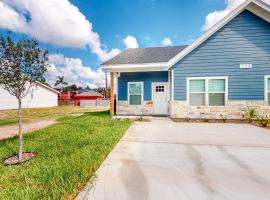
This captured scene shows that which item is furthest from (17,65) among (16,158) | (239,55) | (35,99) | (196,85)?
(35,99)

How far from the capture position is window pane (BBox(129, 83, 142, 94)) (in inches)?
469

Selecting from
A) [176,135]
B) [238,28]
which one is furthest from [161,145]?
[238,28]

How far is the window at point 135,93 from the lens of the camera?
11898 millimetres

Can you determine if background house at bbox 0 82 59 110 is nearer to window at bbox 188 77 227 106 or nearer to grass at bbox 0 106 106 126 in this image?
grass at bbox 0 106 106 126

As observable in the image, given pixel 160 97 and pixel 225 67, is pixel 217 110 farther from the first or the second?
pixel 160 97

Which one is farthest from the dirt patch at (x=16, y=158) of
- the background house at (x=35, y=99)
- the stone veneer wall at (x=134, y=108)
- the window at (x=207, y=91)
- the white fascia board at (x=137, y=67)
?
the background house at (x=35, y=99)

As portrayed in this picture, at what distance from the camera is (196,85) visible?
963 centimetres

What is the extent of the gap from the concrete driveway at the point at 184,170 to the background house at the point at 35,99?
2326 centimetres

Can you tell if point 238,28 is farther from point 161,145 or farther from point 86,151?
point 86,151

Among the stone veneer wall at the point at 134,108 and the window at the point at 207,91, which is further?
the stone veneer wall at the point at 134,108

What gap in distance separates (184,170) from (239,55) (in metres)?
8.14

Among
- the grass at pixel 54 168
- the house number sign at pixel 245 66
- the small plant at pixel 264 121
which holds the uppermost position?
the house number sign at pixel 245 66

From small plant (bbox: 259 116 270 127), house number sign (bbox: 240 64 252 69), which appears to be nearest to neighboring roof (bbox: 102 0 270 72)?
house number sign (bbox: 240 64 252 69)

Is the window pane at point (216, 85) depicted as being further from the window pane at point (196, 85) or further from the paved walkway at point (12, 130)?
the paved walkway at point (12, 130)
